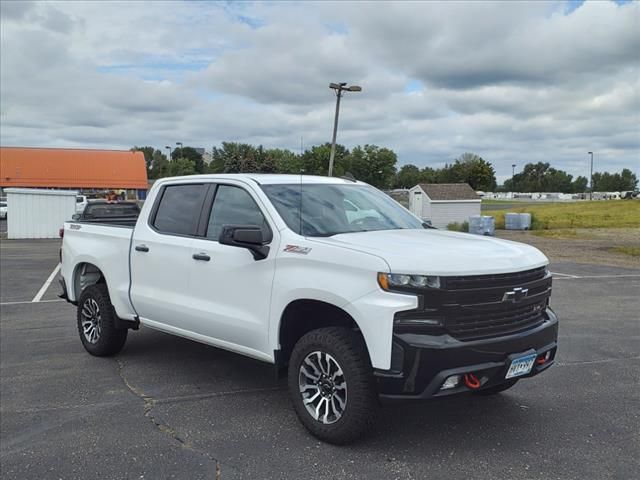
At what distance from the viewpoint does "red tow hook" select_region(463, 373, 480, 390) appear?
3.74 meters

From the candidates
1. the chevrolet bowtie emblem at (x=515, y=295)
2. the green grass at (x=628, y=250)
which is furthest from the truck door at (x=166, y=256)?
the green grass at (x=628, y=250)

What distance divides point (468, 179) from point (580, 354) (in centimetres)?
8596

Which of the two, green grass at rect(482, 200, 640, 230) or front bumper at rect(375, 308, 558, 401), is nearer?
front bumper at rect(375, 308, 558, 401)

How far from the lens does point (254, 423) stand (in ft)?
15.1

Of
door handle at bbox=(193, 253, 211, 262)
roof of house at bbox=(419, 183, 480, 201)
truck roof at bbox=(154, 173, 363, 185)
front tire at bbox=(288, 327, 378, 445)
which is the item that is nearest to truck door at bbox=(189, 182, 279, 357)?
door handle at bbox=(193, 253, 211, 262)

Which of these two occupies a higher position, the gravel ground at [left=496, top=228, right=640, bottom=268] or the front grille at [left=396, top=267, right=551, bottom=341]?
the front grille at [left=396, top=267, right=551, bottom=341]

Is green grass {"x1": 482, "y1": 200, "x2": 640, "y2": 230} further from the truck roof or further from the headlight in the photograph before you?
the headlight

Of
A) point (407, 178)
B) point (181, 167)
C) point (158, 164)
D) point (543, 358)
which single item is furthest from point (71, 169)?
point (543, 358)

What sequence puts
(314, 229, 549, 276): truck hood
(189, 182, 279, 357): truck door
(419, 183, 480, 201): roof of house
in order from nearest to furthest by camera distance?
(314, 229, 549, 276): truck hood, (189, 182, 279, 357): truck door, (419, 183, 480, 201): roof of house

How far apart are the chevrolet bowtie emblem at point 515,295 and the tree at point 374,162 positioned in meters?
42.6

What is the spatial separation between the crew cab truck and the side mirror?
0.01 meters

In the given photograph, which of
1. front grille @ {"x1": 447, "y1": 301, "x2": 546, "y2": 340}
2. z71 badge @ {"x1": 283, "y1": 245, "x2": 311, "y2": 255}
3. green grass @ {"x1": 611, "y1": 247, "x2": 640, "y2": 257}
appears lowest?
green grass @ {"x1": 611, "y1": 247, "x2": 640, "y2": 257}

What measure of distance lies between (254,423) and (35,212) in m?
26.0

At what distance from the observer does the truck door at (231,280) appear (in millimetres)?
4547
